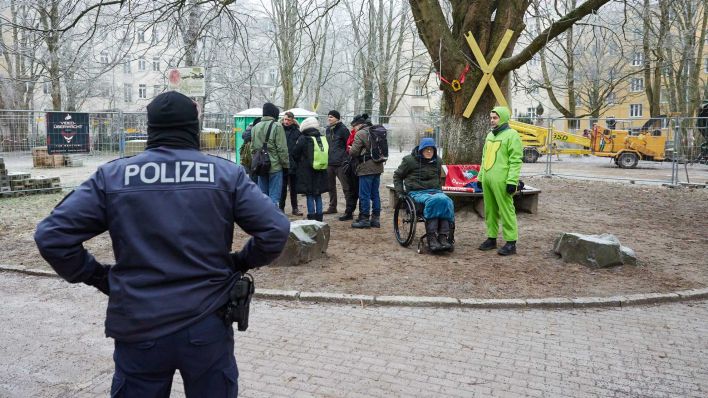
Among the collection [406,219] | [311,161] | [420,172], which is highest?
[311,161]

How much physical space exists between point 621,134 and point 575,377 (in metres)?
23.8

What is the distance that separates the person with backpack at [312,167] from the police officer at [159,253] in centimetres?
721

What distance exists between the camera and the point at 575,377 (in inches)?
171

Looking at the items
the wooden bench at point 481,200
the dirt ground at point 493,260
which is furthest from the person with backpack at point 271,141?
the wooden bench at point 481,200

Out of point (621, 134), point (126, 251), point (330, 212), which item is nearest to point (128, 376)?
point (126, 251)

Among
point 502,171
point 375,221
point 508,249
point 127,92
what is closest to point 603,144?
point 375,221

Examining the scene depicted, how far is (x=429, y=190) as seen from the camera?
8.12m

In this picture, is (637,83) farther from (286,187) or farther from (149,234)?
(149,234)

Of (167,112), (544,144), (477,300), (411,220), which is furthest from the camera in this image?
(544,144)

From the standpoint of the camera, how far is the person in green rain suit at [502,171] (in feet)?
24.6

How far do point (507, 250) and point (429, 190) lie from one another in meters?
1.26

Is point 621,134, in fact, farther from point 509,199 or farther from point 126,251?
point 126,251

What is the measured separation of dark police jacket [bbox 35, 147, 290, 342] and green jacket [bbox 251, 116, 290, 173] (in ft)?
23.0

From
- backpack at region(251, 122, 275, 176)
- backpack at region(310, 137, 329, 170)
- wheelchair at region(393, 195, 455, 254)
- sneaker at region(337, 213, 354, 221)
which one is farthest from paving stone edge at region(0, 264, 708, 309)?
sneaker at region(337, 213, 354, 221)
